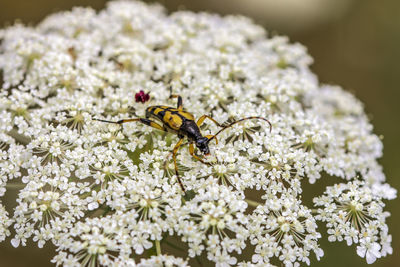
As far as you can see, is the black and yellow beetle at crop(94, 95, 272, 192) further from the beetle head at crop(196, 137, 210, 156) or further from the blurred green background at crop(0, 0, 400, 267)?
the blurred green background at crop(0, 0, 400, 267)

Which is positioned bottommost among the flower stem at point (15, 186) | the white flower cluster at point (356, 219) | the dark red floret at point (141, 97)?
the flower stem at point (15, 186)

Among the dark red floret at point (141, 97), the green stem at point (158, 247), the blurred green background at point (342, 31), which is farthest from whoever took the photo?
the blurred green background at point (342, 31)

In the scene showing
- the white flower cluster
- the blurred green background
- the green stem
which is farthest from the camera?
the blurred green background

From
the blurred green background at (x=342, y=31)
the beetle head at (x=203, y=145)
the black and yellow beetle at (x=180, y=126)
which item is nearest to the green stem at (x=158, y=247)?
the black and yellow beetle at (x=180, y=126)

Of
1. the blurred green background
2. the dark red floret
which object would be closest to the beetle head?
the dark red floret

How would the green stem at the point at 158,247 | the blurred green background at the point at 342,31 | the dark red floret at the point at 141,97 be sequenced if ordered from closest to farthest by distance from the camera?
the green stem at the point at 158,247
the dark red floret at the point at 141,97
the blurred green background at the point at 342,31

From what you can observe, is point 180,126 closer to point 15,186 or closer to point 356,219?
point 15,186

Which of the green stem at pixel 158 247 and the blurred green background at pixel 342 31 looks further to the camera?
the blurred green background at pixel 342 31

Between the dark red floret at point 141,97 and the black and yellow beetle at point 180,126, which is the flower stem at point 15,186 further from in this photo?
the dark red floret at point 141,97

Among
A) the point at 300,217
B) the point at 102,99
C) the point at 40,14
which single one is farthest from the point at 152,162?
the point at 40,14
